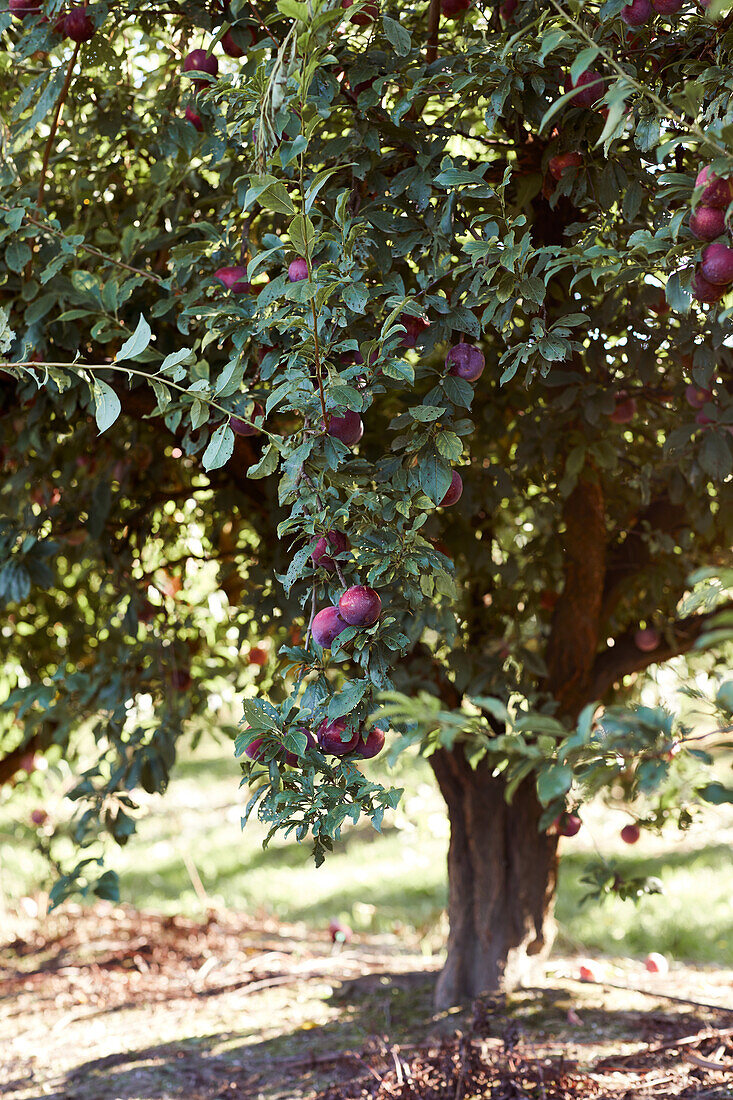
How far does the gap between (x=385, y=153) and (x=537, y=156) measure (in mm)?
285

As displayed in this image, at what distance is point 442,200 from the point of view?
135 cm

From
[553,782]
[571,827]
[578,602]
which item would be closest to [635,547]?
[578,602]

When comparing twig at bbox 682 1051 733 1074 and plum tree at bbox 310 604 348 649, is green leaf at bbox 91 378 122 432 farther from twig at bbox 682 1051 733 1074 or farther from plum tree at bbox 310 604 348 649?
twig at bbox 682 1051 733 1074

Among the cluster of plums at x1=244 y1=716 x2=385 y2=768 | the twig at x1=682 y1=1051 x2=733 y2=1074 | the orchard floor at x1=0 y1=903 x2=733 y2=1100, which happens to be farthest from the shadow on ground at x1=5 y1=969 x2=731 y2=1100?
the cluster of plums at x1=244 y1=716 x2=385 y2=768

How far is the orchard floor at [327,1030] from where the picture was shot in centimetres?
189

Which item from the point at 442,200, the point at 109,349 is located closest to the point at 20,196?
the point at 109,349

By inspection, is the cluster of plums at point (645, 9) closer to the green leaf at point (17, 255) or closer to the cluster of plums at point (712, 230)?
the cluster of plums at point (712, 230)

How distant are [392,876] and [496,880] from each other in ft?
9.37

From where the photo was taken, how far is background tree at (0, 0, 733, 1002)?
107 centimetres

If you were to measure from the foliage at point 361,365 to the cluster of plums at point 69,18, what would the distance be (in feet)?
0.08

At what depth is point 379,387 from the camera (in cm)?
114

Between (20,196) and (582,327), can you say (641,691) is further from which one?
(20,196)

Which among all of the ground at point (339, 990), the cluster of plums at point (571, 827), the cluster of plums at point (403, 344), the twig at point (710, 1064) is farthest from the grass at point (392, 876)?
the cluster of plums at point (403, 344)

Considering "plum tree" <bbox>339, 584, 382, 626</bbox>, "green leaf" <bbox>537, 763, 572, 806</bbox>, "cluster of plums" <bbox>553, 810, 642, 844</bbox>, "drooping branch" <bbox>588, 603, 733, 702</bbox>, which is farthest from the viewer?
"drooping branch" <bbox>588, 603, 733, 702</bbox>
